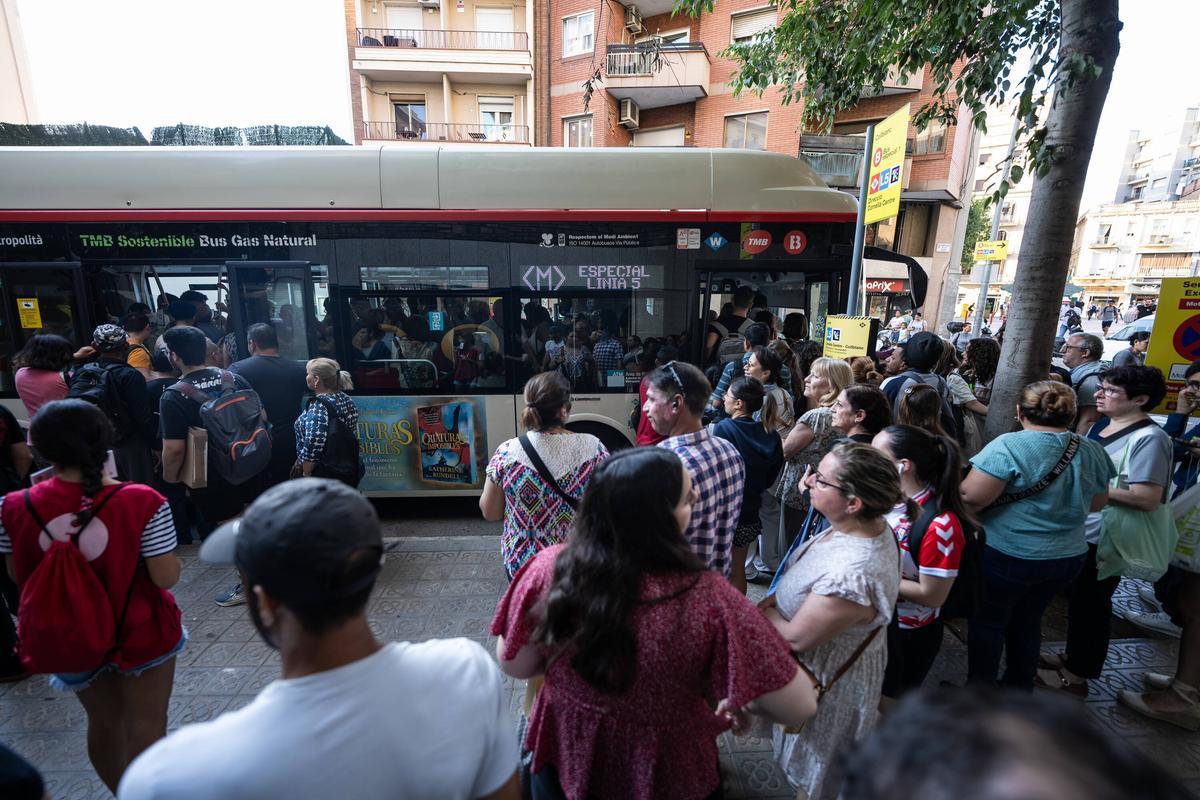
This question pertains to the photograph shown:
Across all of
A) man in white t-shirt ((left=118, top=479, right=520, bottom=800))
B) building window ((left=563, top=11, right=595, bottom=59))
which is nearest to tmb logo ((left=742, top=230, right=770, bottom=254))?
man in white t-shirt ((left=118, top=479, right=520, bottom=800))

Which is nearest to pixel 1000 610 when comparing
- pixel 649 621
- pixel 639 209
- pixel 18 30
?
pixel 649 621

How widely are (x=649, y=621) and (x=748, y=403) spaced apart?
6.98ft

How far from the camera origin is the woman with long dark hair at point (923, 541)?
2.13 metres

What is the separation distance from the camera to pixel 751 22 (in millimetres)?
17281

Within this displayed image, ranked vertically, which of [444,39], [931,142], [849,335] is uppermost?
[444,39]

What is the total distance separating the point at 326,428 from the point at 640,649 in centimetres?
326

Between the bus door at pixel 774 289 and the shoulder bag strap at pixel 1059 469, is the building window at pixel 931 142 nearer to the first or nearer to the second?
the bus door at pixel 774 289

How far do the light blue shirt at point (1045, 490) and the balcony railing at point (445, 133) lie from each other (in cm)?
2080

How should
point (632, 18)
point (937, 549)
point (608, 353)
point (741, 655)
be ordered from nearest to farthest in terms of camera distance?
1. point (741, 655)
2. point (937, 549)
3. point (608, 353)
4. point (632, 18)

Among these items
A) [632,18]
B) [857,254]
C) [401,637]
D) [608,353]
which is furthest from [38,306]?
[632,18]

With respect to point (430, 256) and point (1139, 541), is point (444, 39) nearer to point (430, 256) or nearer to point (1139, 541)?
point (430, 256)

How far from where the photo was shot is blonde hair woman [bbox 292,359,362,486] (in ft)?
12.1

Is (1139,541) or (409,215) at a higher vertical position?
(409,215)

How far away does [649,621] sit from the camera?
1279mm
